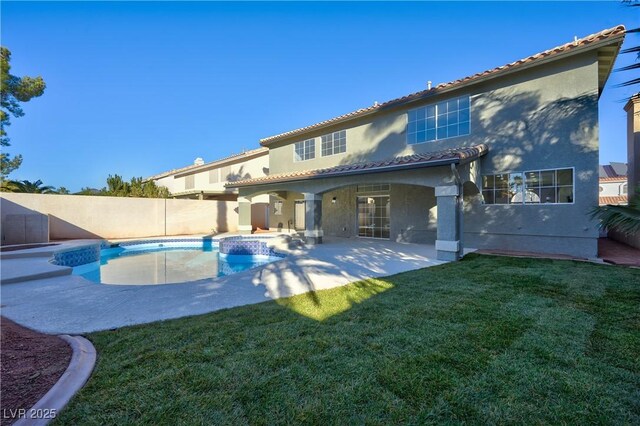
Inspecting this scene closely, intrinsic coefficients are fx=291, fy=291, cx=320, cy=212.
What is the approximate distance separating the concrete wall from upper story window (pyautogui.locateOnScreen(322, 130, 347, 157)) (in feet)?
36.9

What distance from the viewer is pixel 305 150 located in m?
21.2

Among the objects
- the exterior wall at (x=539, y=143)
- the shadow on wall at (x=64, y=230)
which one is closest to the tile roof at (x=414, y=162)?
the exterior wall at (x=539, y=143)

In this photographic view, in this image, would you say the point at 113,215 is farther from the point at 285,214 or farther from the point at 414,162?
the point at 414,162

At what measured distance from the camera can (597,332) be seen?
4.62 meters

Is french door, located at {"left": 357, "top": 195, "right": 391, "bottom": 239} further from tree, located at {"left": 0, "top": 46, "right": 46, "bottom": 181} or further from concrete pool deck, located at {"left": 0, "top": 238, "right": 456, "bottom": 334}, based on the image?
tree, located at {"left": 0, "top": 46, "right": 46, "bottom": 181}

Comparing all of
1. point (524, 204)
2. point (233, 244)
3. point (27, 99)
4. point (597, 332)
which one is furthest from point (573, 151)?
point (27, 99)

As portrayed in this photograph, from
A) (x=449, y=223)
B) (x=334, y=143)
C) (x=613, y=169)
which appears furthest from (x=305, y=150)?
(x=613, y=169)

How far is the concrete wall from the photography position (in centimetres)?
1689

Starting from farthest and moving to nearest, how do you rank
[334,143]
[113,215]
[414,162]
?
[113,215], [334,143], [414,162]

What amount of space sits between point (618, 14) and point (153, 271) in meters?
14.5

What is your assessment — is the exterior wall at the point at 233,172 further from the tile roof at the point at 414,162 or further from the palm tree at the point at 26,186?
the tile roof at the point at 414,162

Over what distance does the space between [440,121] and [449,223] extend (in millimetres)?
6241

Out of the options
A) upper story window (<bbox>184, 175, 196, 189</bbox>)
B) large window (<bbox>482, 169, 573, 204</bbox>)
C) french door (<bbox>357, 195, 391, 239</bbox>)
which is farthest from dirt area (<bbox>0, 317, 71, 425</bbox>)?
upper story window (<bbox>184, 175, 196, 189</bbox>)

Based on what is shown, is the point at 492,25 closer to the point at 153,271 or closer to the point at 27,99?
the point at 153,271
